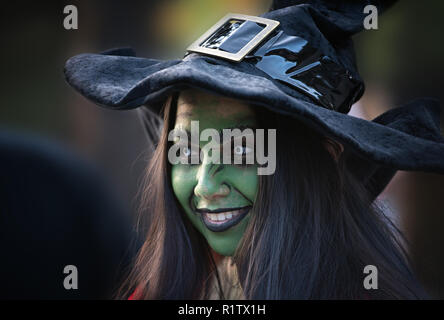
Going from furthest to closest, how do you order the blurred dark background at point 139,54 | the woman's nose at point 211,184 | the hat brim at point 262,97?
1. the blurred dark background at point 139,54
2. the woman's nose at point 211,184
3. the hat brim at point 262,97

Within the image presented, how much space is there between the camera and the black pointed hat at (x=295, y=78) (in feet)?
2.81

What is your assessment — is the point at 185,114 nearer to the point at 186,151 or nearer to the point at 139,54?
the point at 186,151

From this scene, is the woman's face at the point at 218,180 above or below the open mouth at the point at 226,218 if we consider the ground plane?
above

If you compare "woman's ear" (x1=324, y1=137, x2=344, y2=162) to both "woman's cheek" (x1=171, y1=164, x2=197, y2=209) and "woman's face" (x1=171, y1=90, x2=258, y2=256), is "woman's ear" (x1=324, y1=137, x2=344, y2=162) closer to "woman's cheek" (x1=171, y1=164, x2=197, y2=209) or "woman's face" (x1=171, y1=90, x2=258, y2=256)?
"woman's face" (x1=171, y1=90, x2=258, y2=256)

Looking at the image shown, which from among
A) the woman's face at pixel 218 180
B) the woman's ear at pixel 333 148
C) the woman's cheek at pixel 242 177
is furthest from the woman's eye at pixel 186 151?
the woman's ear at pixel 333 148

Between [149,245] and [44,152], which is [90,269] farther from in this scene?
[149,245]

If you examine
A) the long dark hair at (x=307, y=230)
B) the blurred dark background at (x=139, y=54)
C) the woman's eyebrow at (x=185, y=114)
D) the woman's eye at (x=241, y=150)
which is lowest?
the long dark hair at (x=307, y=230)

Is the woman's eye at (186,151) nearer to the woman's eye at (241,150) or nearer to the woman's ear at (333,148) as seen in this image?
the woman's eye at (241,150)

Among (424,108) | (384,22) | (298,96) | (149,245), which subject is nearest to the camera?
(298,96)

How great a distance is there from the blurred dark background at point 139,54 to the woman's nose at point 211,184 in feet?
2.27

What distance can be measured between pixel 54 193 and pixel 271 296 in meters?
1.17

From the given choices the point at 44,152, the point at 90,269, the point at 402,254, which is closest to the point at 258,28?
the point at 402,254

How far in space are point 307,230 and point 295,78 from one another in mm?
361
